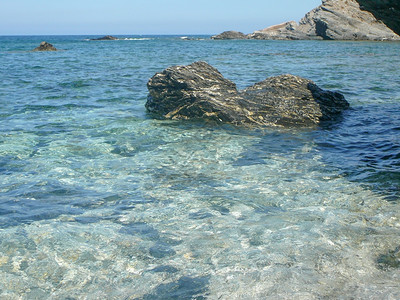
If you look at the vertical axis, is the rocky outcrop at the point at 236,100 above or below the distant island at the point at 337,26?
below

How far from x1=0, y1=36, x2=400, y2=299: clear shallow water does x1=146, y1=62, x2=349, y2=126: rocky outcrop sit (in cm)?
53

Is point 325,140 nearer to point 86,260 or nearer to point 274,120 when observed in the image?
point 274,120

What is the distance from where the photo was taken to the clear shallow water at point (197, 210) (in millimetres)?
3754

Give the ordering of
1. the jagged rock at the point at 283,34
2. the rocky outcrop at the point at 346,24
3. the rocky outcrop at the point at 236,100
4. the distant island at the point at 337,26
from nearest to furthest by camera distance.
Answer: the rocky outcrop at the point at 236,100, the rocky outcrop at the point at 346,24, the distant island at the point at 337,26, the jagged rock at the point at 283,34

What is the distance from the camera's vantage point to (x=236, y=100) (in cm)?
1034

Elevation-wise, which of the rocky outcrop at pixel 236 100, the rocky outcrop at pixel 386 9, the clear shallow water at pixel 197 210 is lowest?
the clear shallow water at pixel 197 210

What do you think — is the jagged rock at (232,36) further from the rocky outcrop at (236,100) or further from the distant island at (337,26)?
the rocky outcrop at (236,100)

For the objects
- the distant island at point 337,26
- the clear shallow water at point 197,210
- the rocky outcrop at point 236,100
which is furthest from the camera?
the distant island at point 337,26

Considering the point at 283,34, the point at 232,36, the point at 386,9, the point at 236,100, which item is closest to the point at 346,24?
the point at 283,34

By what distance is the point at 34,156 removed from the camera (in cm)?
750

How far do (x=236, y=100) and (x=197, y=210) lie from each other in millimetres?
5470

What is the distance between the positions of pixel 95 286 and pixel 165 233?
111 cm

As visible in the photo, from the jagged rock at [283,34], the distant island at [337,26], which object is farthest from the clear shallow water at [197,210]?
the jagged rock at [283,34]

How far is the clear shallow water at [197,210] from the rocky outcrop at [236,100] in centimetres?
53
